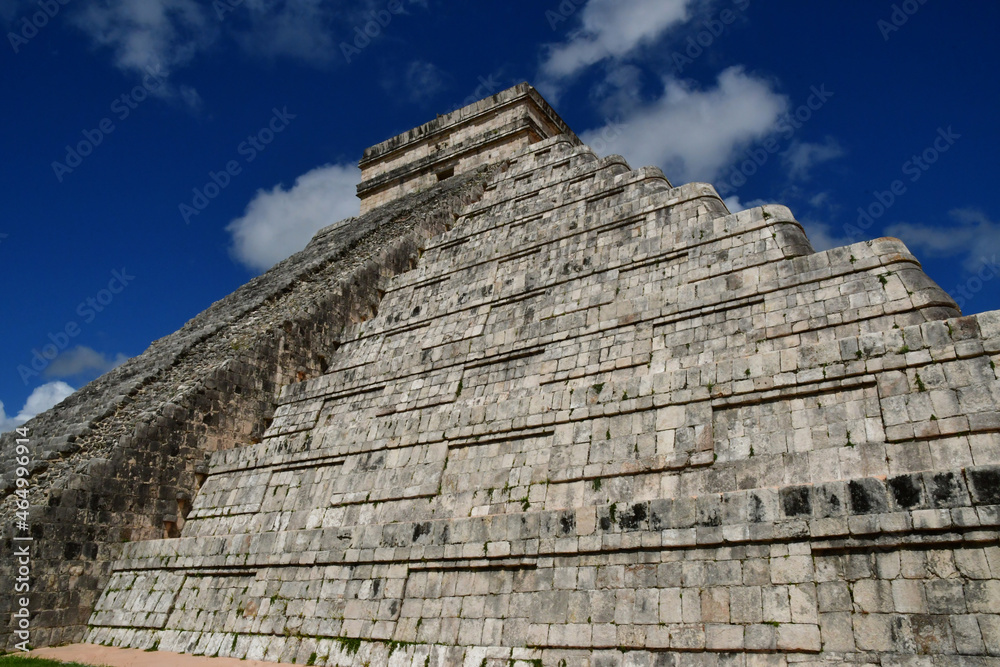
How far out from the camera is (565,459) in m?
7.92

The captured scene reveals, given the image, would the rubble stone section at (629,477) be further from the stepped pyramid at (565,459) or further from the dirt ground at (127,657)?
the dirt ground at (127,657)

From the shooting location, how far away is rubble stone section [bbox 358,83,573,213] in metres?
19.0

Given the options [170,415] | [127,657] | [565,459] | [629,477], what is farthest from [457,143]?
[127,657]

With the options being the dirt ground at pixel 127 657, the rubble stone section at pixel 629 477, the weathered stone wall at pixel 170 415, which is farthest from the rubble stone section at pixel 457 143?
the dirt ground at pixel 127 657

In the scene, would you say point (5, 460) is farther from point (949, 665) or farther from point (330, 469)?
point (949, 665)

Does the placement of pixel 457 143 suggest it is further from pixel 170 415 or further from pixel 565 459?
pixel 565 459

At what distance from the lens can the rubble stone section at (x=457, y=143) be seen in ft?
62.5

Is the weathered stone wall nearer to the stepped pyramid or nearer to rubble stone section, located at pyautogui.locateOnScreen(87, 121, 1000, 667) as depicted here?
the stepped pyramid

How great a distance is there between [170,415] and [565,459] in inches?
264

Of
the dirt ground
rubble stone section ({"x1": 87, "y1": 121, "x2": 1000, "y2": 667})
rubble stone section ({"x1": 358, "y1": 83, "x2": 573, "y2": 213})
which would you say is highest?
rubble stone section ({"x1": 358, "y1": 83, "x2": 573, "y2": 213})

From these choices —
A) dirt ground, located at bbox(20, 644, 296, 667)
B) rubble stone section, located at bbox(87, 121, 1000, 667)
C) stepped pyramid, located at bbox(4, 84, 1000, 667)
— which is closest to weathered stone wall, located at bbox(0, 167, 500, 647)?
stepped pyramid, located at bbox(4, 84, 1000, 667)

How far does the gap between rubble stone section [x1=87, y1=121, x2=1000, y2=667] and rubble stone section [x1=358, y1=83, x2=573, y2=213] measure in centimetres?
770

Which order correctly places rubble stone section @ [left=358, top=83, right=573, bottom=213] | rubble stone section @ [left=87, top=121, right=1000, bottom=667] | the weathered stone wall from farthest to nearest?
rubble stone section @ [left=358, top=83, right=573, bottom=213] → the weathered stone wall → rubble stone section @ [left=87, top=121, right=1000, bottom=667]

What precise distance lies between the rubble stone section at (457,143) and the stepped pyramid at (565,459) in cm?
563
